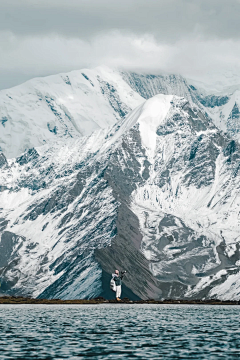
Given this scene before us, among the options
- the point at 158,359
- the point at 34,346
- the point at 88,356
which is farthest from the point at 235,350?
the point at 34,346

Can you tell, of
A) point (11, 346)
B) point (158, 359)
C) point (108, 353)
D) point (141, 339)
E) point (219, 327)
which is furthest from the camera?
point (219, 327)

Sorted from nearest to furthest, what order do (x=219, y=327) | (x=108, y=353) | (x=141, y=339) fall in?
(x=108, y=353)
(x=141, y=339)
(x=219, y=327)

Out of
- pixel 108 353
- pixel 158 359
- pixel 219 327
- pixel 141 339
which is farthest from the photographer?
pixel 219 327

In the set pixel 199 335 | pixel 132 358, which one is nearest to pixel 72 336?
pixel 199 335

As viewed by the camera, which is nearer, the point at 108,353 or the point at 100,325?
the point at 108,353

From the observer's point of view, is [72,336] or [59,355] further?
[72,336]

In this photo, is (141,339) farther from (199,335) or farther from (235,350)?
(235,350)

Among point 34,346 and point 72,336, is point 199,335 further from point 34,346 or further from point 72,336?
point 34,346

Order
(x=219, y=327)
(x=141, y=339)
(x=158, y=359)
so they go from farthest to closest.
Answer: (x=219, y=327) → (x=141, y=339) → (x=158, y=359)
